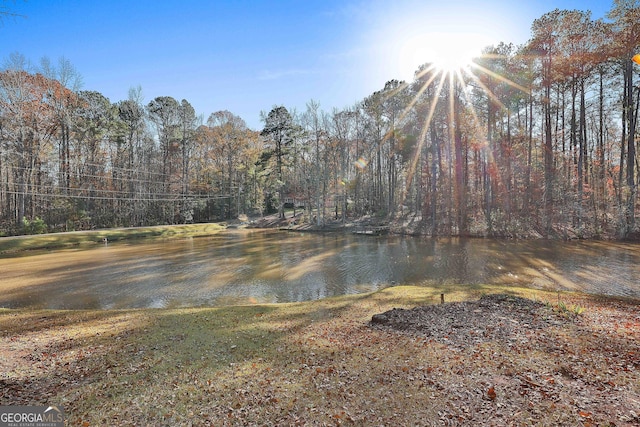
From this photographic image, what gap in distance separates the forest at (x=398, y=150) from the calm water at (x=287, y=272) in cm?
666

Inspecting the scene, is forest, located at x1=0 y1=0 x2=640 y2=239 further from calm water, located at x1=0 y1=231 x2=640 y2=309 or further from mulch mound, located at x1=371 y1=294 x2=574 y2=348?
mulch mound, located at x1=371 y1=294 x2=574 y2=348

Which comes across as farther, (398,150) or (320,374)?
(398,150)

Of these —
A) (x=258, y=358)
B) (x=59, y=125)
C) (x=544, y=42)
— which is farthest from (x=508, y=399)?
(x=59, y=125)

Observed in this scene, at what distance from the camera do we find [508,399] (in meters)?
3.21

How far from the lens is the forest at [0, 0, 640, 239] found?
2098 cm

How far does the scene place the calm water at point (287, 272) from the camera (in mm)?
9672

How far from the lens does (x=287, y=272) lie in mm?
13031

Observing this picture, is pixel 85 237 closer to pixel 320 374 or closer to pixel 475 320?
pixel 320 374

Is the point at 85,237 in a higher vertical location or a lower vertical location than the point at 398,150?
lower
